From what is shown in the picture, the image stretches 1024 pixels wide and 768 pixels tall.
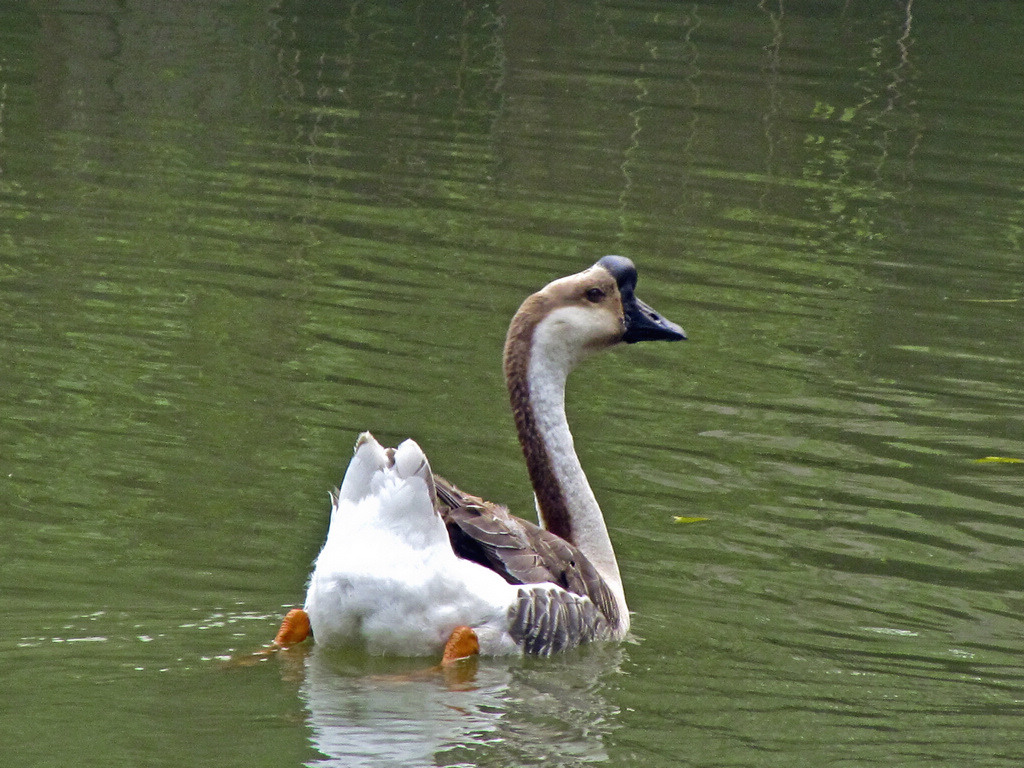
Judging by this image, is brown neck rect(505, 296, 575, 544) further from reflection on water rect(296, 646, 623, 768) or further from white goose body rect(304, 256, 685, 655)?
reflection on water rect(296, 646, 623, 768)

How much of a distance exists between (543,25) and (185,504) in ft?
77.4

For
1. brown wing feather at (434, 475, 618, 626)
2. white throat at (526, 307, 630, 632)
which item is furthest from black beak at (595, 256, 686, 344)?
brown wing feather at (434, 475, 618, 626)

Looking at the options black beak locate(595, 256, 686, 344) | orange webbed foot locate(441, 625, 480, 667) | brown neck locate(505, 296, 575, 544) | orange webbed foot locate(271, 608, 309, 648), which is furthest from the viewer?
black beak locate(595, 256, 686, 344)

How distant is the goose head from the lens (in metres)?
8.48

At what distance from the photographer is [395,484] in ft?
23.0

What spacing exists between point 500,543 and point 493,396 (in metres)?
4.13

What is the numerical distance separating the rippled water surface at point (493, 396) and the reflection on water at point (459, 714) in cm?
2

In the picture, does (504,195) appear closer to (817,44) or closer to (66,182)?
(66,182)

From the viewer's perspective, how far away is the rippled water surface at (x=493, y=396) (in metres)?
6.98

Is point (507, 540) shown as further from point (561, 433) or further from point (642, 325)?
point (642, 325)

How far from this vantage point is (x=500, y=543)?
7551 mm

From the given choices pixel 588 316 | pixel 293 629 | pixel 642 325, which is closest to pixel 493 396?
pixel 642 325

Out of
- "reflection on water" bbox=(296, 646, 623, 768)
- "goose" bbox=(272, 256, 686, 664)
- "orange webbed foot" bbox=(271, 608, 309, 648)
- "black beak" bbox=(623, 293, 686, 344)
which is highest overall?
"black beak" bbox=(623, 293, 686, 344)

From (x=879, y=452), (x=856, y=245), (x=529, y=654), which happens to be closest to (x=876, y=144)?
(x=856, y=245)
